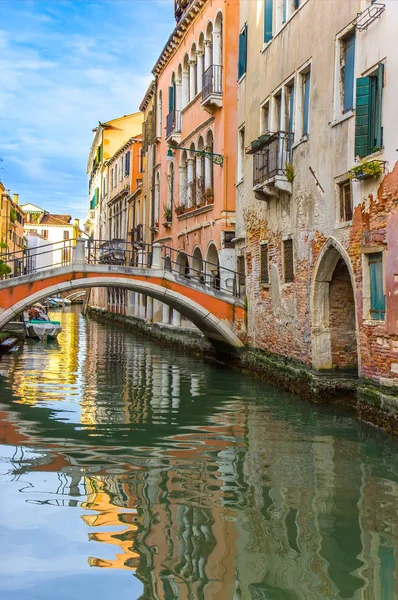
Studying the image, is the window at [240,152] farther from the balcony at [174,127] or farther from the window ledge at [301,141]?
the balcony at [174,127]

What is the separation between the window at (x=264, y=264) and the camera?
1614 cm

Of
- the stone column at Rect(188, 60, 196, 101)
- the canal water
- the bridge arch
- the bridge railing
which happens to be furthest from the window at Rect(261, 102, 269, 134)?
the stone column at Rect(188, 60, 196, 101)

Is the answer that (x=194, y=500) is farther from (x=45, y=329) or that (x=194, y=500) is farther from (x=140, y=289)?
(x=45, y=329)

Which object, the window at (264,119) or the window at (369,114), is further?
the window at (264,119)

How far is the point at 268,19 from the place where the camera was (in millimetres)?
15867

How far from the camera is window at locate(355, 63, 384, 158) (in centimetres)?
1007

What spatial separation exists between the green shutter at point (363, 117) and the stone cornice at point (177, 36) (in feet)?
39.7

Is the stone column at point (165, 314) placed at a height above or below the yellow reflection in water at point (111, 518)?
above

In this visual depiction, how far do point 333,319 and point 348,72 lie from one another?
12.5 feet

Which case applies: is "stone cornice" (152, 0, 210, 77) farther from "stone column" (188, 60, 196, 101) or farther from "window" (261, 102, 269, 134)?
"window" (261, 102, 269, 134)

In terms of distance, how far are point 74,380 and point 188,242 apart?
8.49 meters

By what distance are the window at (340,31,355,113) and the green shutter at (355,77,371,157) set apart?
37.8 inches

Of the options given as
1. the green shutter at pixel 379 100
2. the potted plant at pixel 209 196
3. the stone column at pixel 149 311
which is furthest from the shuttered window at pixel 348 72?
the stone column at pixel 149 311

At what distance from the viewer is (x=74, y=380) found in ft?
52.6
